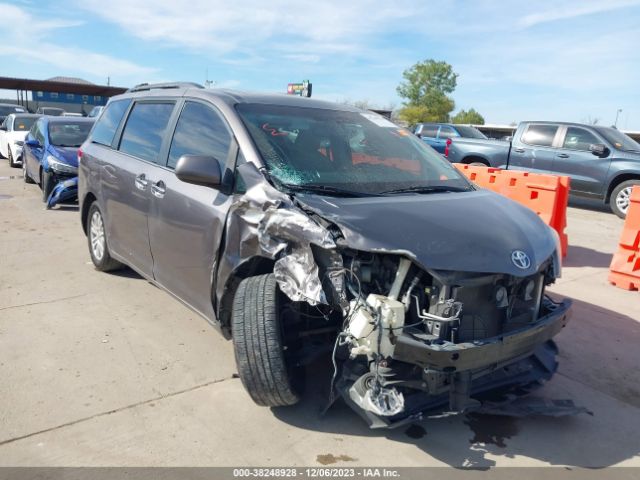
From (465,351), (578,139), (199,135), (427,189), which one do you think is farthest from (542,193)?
(578,139)

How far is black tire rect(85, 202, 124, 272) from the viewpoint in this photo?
17.8ft

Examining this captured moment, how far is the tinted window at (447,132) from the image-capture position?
16266mm

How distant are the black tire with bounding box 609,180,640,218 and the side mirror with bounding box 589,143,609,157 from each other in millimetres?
752

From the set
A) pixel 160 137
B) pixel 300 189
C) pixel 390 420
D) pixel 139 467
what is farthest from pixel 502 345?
pixel 160 137

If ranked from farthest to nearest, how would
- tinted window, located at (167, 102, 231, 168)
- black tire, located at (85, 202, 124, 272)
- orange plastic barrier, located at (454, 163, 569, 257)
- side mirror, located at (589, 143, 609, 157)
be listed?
1. side mirror, located at (589, 143, 609, 157)
2. orange plastic barrier, located at (454, 163, 569, 257)
3. black tire, located at (85, 202, 124, 272)
4. tinted window, located at (167, 102, 231, 168)

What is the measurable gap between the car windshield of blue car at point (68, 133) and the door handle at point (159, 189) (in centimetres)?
709

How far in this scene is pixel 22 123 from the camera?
639 inches

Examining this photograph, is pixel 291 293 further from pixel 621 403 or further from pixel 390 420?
pixel 621 403

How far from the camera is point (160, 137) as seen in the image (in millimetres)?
A: 4340

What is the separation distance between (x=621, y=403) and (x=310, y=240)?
8.10ft

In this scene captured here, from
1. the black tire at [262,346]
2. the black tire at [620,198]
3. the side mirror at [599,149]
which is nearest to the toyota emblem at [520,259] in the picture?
the black tire at [262,346]

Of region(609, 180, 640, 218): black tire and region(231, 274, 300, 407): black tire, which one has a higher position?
region(609, 180, 640, 218): black tire

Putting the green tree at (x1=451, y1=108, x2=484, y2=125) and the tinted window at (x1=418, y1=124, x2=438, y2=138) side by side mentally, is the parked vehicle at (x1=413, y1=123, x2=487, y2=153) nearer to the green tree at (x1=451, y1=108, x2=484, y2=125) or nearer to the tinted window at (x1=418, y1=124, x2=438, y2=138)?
the tinted window at (x1=418, y1=124, x2=438, y2=138)

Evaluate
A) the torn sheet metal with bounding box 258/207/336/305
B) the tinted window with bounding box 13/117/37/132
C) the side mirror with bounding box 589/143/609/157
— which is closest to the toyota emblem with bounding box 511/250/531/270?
the torn sheet metal with bounding box 258/207/336/305
